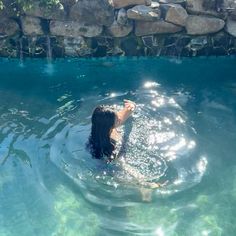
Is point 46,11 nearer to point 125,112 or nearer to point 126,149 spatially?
point 125,112

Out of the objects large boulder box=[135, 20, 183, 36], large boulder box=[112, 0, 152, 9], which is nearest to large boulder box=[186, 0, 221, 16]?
large boulder box=[135, 20, 183, 36]

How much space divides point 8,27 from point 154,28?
3.82m

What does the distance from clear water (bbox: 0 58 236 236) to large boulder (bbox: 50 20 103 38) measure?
2.63 feet

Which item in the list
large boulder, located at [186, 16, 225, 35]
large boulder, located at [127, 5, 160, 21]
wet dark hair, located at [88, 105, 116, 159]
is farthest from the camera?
large boulder, located at [186, 16, 225, 35]

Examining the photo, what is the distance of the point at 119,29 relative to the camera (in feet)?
35.8

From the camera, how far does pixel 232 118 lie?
359 inches

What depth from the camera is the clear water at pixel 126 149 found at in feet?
22.1

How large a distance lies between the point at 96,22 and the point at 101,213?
225 inches

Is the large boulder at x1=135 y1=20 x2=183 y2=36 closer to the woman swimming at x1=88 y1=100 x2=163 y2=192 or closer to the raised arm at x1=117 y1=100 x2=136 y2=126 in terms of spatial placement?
the raised arm at x1=117 y1=100 x2=136 y2=126

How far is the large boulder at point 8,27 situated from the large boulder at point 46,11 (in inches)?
19.1

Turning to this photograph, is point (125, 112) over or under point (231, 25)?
under

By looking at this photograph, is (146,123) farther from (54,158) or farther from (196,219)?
(196,219)

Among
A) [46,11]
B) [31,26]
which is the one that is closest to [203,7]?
[46,11]

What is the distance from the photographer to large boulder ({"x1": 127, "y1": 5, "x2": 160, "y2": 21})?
10.6 meters
